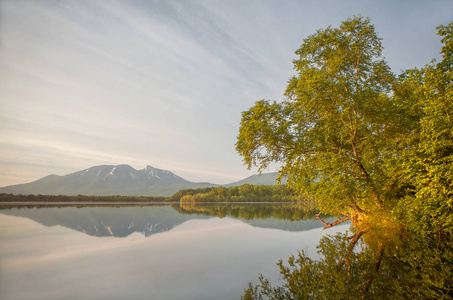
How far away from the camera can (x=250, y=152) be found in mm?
16844

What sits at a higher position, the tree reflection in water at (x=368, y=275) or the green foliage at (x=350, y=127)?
the green foliage at (x=350, y=127)

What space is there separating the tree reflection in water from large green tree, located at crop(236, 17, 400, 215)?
347 centimetres

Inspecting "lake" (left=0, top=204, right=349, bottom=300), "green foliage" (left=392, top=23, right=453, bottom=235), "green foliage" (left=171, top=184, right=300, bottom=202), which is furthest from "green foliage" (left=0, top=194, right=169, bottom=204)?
"green foliage" (left=392, top=23, right=453, bottom=235)

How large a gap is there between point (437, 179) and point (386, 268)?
4428mm

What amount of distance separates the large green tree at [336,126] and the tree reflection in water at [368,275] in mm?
3469

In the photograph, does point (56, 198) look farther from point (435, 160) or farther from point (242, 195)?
point (435, 160)

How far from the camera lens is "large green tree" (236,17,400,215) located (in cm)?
1356

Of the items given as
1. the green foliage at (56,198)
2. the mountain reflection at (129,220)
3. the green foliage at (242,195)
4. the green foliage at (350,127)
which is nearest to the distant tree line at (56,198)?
the green foliage at (56,198)

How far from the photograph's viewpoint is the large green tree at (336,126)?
13562 millimetres

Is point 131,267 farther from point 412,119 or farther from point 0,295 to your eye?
point 412,119

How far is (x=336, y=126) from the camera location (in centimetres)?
1533

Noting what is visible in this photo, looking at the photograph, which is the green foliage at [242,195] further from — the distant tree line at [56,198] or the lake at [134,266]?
the lake at [134,266]

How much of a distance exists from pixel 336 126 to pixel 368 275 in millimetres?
10079

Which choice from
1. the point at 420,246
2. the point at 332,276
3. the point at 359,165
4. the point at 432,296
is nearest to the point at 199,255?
the point at 332,276
